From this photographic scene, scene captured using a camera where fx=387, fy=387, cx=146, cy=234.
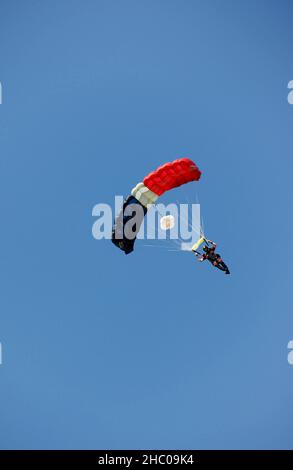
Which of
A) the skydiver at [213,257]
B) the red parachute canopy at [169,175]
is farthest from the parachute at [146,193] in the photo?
the skydiver at [213,257]

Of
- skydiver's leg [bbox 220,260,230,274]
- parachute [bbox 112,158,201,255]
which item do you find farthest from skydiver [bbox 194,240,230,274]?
parachute [bbox 112,158,201,255]

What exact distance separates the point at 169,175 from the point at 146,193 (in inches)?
41.3

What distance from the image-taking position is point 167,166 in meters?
→ 13.5

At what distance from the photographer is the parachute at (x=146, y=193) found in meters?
13.6

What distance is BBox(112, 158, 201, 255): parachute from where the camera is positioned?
13.6 metres

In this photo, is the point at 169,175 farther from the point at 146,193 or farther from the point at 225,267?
the point at 225,267

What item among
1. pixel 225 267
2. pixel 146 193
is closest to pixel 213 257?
pixel 225 267

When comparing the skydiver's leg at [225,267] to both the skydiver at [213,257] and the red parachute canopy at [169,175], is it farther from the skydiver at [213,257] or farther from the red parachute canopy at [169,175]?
the red parachute canopy at [169,175]
